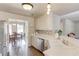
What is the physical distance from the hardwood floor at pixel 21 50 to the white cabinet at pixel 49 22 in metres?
0.38

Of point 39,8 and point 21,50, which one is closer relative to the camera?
point 39,8

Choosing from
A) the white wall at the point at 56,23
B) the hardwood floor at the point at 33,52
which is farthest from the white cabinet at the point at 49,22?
the hardwood floor at the point at 33,52

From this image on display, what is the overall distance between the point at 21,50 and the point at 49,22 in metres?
0.66

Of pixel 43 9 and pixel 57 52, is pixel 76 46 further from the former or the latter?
pixel 43 9

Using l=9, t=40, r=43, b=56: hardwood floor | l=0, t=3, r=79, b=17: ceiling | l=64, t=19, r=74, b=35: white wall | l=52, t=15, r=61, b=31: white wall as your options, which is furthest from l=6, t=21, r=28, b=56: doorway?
l=64, t=19, r=74, b=35: white wall

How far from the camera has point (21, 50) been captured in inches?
61.8

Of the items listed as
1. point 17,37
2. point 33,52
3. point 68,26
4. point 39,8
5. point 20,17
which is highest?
point 39,8

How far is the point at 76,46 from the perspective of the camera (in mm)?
1400

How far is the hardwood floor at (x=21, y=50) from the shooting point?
148cm

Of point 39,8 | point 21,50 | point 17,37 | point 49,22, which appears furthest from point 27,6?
point 21,50

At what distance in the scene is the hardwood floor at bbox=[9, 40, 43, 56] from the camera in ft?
4.86

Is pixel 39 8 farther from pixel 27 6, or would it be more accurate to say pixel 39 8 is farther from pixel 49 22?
pixel 49 22

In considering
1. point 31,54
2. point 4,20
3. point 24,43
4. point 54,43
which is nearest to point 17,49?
point 24,43

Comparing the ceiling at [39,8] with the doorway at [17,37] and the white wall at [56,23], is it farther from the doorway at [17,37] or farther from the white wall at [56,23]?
the doorway at [17,37]
